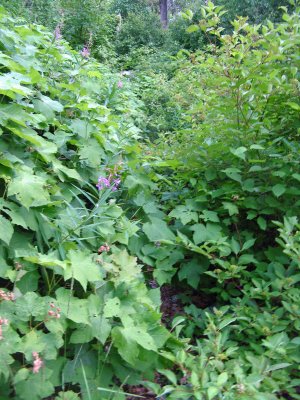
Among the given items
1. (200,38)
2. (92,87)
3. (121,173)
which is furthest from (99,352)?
(200,38)

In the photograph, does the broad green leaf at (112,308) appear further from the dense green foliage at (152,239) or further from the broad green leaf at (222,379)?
the broad green leaf at (222,379)

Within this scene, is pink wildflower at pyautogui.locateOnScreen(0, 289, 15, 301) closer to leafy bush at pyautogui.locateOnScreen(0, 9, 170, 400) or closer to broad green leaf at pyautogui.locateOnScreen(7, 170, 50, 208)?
leafy bush at pyautogui.locateOnScreen(0, 9, 170, 400)

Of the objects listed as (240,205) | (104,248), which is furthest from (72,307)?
(240,205)

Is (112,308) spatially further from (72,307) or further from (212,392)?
(212,392)

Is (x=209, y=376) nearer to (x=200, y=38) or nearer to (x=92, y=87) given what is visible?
(x=92, y=87)

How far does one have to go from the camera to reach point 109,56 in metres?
9.98

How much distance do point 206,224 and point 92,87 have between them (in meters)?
1.41

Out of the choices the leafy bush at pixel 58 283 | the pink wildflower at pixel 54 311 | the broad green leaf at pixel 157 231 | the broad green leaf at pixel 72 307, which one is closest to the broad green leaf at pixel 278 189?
the broad green leaf at pixel 157 231

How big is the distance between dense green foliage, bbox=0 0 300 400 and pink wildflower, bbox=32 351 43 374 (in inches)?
0.5

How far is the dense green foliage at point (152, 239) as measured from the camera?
1.75 meters

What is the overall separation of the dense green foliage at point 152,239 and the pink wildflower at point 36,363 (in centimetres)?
1

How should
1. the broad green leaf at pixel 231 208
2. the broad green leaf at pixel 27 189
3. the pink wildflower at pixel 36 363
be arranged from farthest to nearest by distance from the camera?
the broad green leaf at pixel 231 208, the broad green leaf at pixel 27 189, the pink wildflower at pixel 36 363

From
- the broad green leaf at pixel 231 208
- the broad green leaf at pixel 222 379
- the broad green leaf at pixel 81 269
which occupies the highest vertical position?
the broad green leaf at pixel 81 269

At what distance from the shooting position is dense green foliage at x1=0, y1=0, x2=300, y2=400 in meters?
1.75
